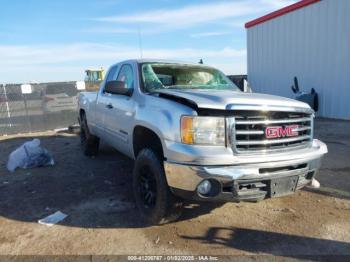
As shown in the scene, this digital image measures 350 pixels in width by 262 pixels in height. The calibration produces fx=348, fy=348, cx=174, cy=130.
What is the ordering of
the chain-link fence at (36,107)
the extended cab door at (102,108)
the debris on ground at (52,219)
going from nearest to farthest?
the debris on ground at (52,219), the extended cab door at (102,108), the chain-link fence at (36,107)

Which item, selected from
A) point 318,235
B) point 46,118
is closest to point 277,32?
point 46,118

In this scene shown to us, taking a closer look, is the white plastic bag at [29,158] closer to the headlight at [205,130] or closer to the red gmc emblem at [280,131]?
the headlight at [205,130]

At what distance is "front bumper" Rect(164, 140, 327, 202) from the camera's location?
125 inches

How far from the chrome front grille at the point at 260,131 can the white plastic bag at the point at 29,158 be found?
4.60m

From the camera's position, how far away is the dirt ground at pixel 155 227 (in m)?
3.41

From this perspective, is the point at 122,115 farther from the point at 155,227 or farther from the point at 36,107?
the point at 36,107

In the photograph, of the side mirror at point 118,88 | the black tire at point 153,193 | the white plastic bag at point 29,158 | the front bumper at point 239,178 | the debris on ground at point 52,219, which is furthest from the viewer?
the white plastic bag at point 29,158

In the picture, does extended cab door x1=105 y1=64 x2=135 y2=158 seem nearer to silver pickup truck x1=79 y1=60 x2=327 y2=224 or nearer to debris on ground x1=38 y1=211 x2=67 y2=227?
silver pickup truck x1=79 y1=60 x2=327 y2=224

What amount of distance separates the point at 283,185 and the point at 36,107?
10817 millimetres

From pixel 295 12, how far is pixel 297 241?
12947 millimetres

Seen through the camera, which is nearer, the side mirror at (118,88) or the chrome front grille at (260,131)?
the chrome front grille at (260,131)

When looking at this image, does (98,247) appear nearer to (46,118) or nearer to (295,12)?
(46,118)

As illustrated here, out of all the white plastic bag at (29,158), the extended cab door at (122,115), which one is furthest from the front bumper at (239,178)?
the white plastic bag at (29,158)

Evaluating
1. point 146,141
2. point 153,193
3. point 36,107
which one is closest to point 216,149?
point 153,193
